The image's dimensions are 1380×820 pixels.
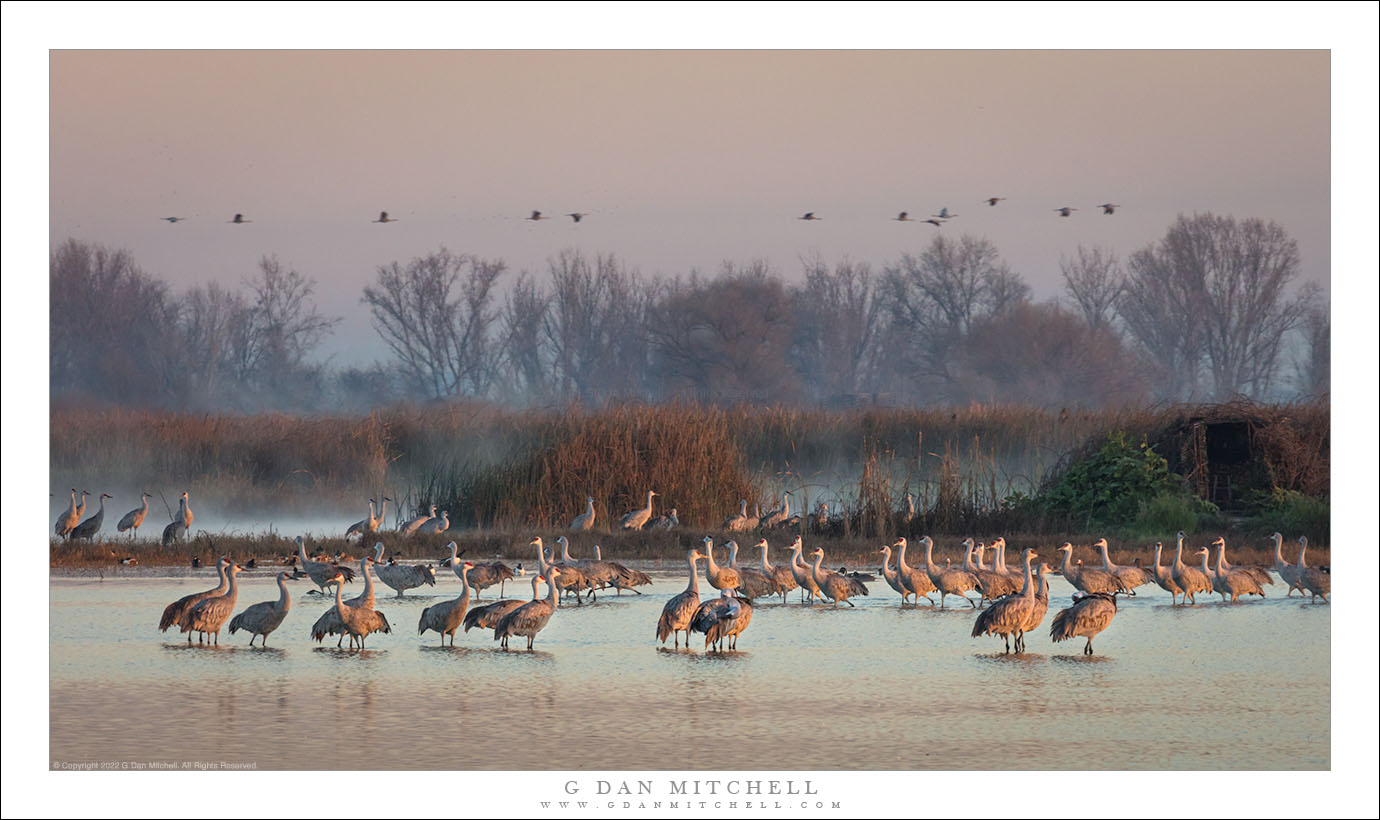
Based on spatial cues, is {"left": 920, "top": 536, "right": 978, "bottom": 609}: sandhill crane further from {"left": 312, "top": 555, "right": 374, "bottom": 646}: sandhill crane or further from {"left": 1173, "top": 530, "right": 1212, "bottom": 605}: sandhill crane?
{"left": 312, "top": 555, "right": 374, "bottom": 646}: sandhill crane

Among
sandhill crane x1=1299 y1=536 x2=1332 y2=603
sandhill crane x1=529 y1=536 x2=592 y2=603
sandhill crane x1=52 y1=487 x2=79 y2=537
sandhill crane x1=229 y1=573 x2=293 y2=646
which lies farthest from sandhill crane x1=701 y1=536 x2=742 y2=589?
sandhill crane x1=52 y1=487 x2=79 y2=537

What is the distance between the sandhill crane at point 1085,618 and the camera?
11336mm

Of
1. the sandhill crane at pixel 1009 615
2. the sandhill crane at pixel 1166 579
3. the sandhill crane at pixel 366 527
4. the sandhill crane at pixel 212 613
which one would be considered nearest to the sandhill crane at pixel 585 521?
the sandhill crane at pixel 366 527

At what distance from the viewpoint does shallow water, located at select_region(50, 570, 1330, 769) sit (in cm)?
895

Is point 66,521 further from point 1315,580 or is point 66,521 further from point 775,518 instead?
point 1315,580

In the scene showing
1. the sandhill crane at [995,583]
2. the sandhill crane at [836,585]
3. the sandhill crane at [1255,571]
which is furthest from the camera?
the sandhill crane at [1255,571]

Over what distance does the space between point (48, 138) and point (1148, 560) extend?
10.1m

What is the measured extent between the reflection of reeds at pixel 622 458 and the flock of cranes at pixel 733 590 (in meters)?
2.51

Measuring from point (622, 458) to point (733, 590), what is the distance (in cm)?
594

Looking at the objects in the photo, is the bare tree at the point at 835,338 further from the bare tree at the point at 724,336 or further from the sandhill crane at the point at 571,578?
the sandhill crane at the point at 571,578

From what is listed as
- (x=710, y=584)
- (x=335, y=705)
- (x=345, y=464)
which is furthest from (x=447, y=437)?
(x=335, y=705)

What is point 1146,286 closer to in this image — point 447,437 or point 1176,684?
point 447,437

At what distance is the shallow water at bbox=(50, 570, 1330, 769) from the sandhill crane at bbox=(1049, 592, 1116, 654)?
15cm

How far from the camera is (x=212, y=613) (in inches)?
463
